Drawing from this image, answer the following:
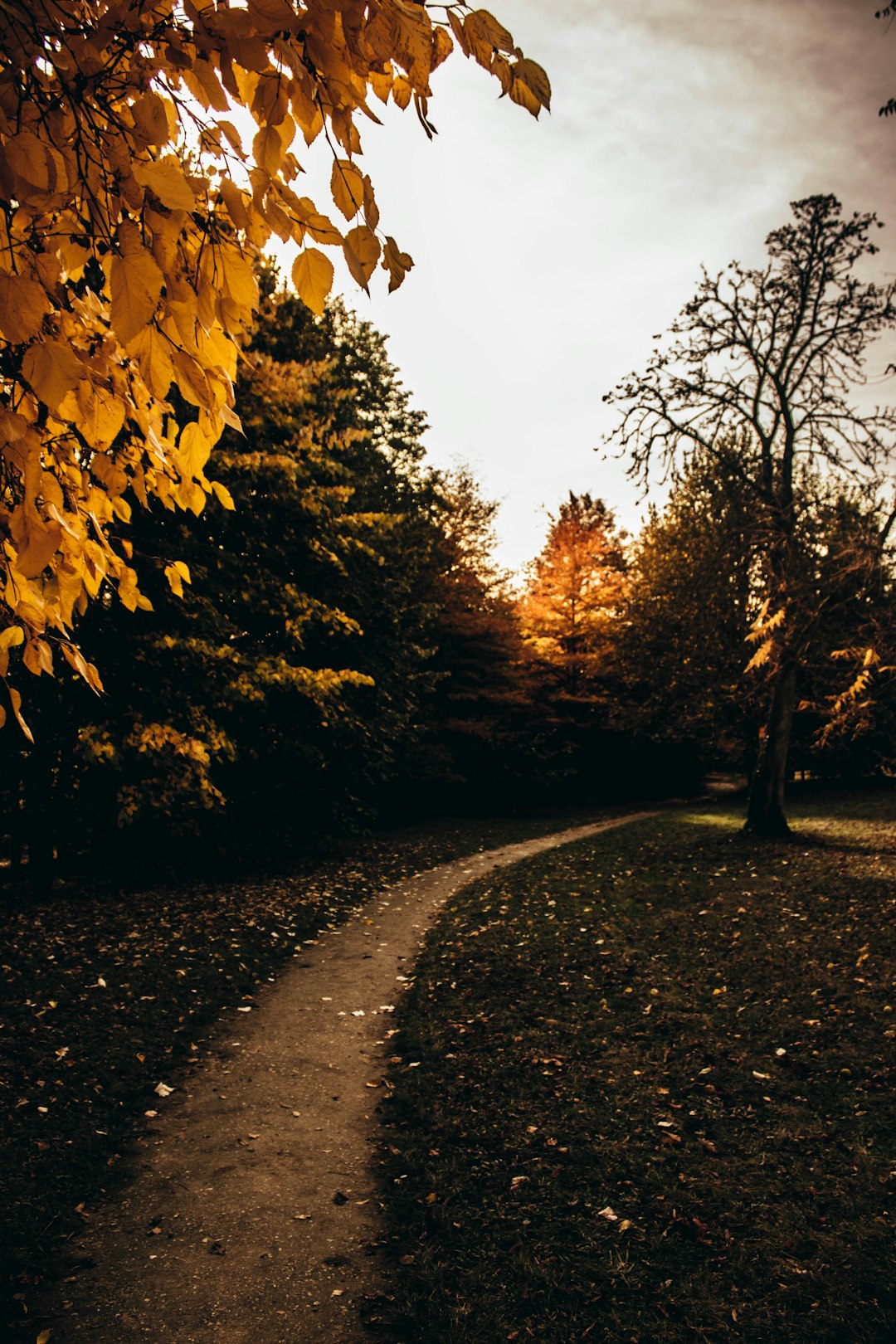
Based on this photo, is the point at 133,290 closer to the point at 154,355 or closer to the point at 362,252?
the point at 154,355

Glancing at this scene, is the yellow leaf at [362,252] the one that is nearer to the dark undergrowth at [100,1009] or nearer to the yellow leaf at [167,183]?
the yellow leaf at [167,183]

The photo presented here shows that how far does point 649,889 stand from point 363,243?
35.5 feet

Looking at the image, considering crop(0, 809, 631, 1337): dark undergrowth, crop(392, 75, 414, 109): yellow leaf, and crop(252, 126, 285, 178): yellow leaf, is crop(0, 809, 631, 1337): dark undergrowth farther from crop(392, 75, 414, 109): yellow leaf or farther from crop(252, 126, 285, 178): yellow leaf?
crop(392, 75, 414, 109): yellow leaf

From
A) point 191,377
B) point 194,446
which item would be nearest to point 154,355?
point 191,377

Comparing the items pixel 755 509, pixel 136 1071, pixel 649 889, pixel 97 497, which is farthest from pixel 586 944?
pixel 755 509

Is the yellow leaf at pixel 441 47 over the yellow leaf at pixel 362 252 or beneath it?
over

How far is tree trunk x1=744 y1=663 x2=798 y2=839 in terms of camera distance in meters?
14.0

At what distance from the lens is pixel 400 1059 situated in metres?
5.55

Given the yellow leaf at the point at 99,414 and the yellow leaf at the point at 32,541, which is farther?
the yellow leaf at the point at 99,414

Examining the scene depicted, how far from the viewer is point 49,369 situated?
1453mm

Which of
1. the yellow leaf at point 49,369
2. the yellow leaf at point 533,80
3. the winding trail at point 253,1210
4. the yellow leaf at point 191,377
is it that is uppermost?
the yellow leaf at point 533,80

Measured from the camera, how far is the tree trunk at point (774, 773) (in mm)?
13992

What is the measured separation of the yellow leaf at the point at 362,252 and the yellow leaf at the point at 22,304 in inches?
24.5

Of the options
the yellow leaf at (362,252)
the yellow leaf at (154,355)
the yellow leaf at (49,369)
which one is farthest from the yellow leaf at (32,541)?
the yellow leaf at (362,252)
